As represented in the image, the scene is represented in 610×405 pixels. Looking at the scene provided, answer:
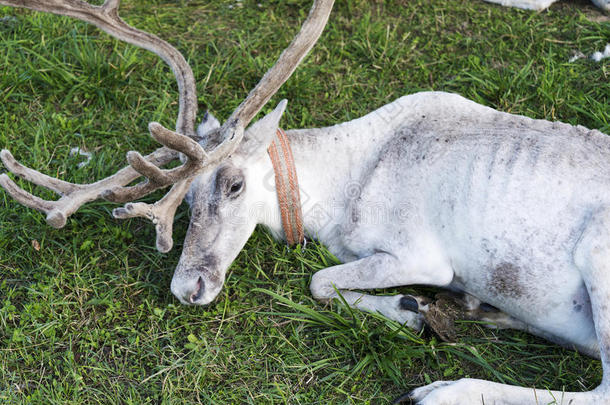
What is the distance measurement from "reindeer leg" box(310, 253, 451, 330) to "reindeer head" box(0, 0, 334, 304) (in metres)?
0.65

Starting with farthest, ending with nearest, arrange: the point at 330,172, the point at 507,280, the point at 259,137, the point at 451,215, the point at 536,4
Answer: the point at 536,4 < the point at 330,172 < the point at 259,137 < the point at 451,215 < the point at 507,280

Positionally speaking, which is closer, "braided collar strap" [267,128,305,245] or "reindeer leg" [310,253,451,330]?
"reindeer leg" [310,253,451,330]

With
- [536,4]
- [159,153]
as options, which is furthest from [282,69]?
[536,4]

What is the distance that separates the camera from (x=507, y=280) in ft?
14.7

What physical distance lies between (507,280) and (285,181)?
5.26ft

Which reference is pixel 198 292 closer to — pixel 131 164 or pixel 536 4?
pixel 131 164

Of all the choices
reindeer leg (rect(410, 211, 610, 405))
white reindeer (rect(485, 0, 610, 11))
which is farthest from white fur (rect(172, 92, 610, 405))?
white reindeer (rect(485, 0, 610, 11))

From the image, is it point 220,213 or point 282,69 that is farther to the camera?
point 282,69

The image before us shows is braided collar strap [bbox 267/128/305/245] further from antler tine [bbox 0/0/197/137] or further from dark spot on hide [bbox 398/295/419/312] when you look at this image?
dark spot on hide [bbox 398/295/419/312]

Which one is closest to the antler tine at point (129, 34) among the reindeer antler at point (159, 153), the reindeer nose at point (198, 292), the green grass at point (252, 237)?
the reindeer antler at point (159, 153)

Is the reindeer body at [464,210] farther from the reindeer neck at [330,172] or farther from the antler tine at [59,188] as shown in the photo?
the antler tine at [59,188]

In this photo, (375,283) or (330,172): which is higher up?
(330,172)

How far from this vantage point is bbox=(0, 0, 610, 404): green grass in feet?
14.5

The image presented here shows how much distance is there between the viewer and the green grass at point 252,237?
14.5 feet
